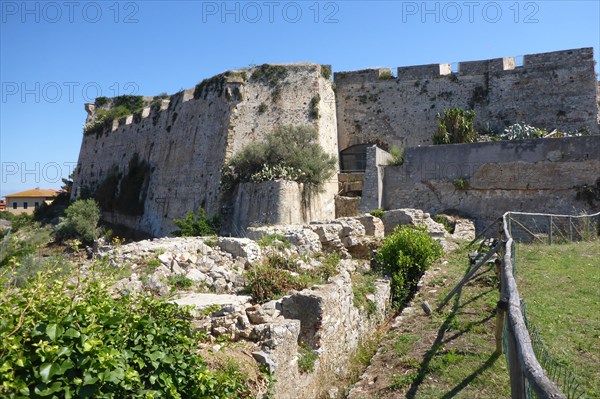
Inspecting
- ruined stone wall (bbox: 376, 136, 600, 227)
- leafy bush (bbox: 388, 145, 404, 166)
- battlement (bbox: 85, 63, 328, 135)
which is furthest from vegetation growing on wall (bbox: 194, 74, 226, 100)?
ruined stone wall (bbox: 376, 136, 600, 227)

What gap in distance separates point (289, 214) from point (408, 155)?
4521 mm

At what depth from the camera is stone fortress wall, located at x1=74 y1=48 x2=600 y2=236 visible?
754 inches

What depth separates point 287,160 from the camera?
18.0 metres

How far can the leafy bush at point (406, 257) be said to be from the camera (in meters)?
9.27

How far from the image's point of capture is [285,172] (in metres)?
17.7

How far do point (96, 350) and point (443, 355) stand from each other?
4267 mm

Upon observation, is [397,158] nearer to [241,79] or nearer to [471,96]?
[471,96]

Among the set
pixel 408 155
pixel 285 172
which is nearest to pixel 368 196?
pixel 408 155

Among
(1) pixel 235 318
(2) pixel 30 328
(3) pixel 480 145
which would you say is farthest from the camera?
(3) pixel 480 145

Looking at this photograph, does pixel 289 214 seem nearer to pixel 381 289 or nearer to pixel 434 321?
pixel 381 289

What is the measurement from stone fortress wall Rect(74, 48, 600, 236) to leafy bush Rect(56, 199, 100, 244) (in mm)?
2423

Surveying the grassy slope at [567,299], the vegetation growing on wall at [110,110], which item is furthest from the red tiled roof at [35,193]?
the grassy slope at [567,299]

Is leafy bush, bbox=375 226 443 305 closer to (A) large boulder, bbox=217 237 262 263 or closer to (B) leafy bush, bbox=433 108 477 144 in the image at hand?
(A) large boulder, bbox=217 237 262 263

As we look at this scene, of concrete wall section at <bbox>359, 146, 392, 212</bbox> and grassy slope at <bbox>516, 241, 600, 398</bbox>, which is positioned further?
concrete wall section at <bbox>359, 146, 392, 212</bbox>
